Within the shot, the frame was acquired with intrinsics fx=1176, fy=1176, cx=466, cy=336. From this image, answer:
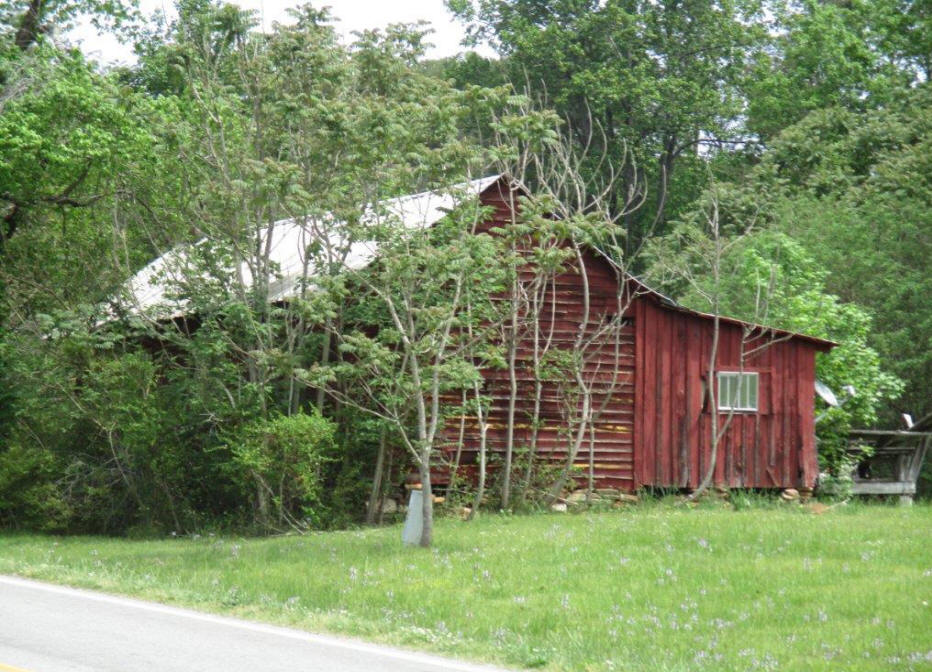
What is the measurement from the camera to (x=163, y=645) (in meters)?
9.07

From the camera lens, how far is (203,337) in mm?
19250

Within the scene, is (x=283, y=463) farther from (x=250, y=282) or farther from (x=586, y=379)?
(x=586, y=379)

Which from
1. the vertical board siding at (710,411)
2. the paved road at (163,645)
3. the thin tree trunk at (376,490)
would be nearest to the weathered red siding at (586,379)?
the vertical board siding at (710,411)

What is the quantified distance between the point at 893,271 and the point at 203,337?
2062cm

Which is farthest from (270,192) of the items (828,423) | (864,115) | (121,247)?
(864,115)

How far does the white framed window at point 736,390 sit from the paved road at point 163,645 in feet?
47.9

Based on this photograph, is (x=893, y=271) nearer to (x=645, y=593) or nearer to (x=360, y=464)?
(x=360, y=464)

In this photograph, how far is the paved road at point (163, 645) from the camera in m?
8.37

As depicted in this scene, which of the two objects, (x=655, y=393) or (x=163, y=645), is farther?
(x=655, y=393)

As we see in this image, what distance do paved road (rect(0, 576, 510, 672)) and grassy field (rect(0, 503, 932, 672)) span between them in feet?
1.82

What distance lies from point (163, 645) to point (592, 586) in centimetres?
466

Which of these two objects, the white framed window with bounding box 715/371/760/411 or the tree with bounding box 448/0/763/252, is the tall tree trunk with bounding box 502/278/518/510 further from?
the tree with bounding box 448/0/763/252

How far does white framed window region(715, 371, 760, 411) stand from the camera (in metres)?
23.3

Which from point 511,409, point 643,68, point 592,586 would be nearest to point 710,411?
point 511,409
